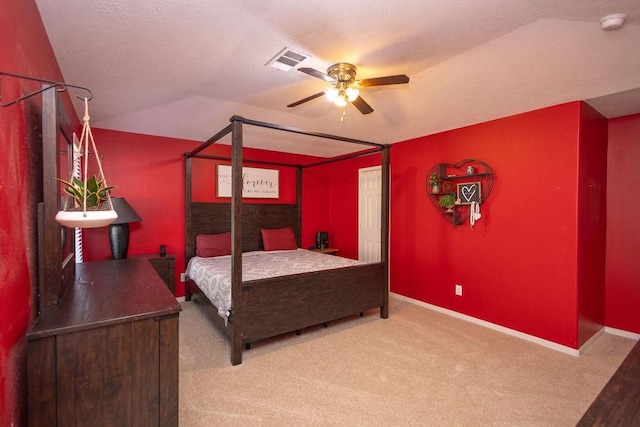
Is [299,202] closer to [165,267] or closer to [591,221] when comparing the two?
[165,267]

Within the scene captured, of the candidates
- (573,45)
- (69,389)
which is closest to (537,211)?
(573,45)

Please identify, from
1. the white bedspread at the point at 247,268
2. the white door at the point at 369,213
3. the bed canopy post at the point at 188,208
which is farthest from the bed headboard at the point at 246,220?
the white door at the point at 369,213

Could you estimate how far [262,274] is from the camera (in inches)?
115

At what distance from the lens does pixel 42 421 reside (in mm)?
1184

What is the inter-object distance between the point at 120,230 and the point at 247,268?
61.9 inches

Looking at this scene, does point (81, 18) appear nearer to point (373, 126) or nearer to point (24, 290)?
point (24, 290)

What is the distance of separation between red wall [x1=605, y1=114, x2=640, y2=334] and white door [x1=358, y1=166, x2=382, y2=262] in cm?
266

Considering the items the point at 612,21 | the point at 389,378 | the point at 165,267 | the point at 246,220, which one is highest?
the point at 612,21

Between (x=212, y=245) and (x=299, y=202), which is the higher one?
(x=299, y=202)

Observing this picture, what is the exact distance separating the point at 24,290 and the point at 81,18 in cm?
147

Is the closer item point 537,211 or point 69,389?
point 69,389

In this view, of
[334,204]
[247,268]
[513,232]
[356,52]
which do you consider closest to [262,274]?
[247,268]

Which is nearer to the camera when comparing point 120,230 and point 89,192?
point 89,192

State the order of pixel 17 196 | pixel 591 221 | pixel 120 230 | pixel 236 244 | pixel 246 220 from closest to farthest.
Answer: pixel 17 196
pixel 236 244
pixel 591 221
pixel 120 230
pixel 246 220
